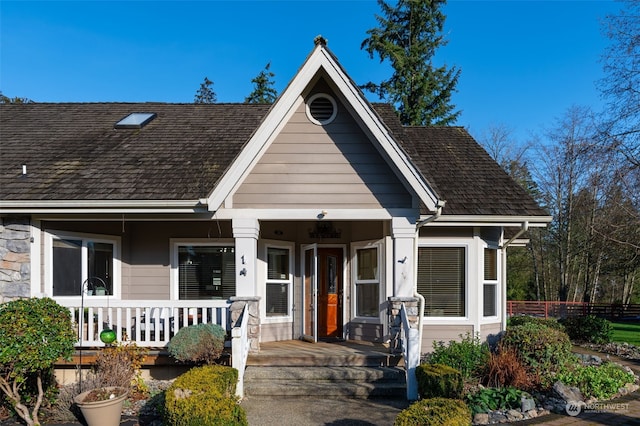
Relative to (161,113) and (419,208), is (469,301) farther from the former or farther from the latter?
(161,113)

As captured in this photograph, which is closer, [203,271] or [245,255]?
[245,255]

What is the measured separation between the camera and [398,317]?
332 inches

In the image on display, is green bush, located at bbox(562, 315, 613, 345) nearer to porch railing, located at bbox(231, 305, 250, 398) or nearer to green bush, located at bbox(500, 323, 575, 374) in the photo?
green bush, located at bbox(500, 323, 575, 374)

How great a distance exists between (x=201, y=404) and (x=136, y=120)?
350 inches

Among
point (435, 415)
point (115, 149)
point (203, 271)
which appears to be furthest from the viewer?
point (115, 149)

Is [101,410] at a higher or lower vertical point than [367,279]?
lower

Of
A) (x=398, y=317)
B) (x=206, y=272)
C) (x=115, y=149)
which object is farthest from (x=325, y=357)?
(x=115, y=149)

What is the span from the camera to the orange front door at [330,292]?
1100cm

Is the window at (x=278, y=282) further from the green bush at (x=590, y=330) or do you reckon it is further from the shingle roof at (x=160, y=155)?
the green bush at (x=590, y=330)

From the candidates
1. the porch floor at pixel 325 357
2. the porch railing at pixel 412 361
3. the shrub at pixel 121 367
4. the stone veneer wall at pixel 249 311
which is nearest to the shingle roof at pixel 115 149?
the stone veneer wall at pixel 249 311

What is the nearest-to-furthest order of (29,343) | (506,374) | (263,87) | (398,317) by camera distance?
1. (29,343)
2. (506,374)
3. (398,317)
4. (263,87)

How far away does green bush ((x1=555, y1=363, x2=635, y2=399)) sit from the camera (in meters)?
7.54

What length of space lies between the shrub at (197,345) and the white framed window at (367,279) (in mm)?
3549

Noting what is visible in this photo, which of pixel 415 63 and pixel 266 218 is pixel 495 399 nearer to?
pixel 266 218
